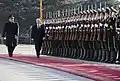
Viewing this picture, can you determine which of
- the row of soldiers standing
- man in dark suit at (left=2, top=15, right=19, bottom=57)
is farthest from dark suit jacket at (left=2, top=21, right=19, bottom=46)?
the row of soldiers standing

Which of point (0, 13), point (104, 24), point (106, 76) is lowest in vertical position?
point (106, 76)

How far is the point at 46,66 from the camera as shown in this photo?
14.7 m

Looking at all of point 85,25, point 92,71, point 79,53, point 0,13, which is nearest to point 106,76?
point 92,71

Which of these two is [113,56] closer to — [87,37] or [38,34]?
[87,37]

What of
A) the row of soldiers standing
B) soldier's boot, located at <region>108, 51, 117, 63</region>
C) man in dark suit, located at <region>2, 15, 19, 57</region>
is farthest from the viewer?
man in dark suit, located at <region>2, 15, 19, 57</region>

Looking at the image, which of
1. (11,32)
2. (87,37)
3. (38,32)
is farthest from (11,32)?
(87,37)

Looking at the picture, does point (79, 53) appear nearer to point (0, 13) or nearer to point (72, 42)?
point (72, 42)

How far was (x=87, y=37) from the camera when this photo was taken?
17.1 metres

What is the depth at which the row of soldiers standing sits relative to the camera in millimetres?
15235

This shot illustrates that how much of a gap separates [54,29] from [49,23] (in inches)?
27.1

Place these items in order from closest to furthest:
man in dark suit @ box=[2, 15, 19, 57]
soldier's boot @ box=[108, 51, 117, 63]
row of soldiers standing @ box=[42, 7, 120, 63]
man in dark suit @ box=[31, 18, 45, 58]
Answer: row of soldiers standing @ box=[42, 7, 120, 63], soldier's boot @ box=[108, 51, 117, 63], man in dark suit @ box=[31, 18, 45, 58], man in dark suit @ box=[2, 15, 19, 57]

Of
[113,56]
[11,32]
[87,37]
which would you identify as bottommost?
[113,56]

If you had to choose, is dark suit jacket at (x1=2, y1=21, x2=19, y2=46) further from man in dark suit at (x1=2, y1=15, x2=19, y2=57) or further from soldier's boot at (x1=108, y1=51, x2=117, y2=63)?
soldier's boot at (x1=108, y1=51, x2=117, y2=63)

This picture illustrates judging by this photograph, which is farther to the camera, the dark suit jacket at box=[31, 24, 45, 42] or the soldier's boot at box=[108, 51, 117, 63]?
the dark suit jacket at box=[31, 24, 45, 42]
